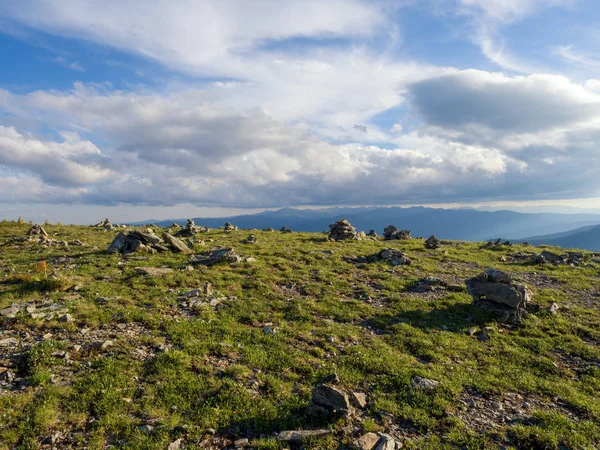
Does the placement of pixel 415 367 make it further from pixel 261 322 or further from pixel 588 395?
pixel 261 322

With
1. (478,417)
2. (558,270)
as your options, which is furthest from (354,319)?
(558,270)

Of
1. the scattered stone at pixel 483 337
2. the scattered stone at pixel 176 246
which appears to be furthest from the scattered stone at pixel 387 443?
the scattered stone at pixel 176 246

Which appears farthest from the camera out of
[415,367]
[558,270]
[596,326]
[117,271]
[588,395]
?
[558,270]

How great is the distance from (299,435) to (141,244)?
26983 millimetres

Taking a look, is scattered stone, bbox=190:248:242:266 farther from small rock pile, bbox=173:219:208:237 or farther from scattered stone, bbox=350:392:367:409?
scattered stone, bbox=350:392:367:409

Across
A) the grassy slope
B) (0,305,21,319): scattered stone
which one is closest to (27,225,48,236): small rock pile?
the grassy slope

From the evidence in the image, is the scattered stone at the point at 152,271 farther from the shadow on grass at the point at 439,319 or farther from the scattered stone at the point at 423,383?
the scattered stone at the point at 423,383

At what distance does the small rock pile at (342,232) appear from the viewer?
1966 inches

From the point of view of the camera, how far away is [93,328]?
49.5ft

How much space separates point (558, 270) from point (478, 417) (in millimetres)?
30043

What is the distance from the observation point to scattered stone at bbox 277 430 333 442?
9500 millimetres

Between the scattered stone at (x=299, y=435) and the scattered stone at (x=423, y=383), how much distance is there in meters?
4.58

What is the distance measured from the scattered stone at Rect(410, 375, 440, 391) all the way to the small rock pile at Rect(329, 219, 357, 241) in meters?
36.5

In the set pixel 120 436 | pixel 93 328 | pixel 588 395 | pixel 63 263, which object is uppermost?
pixel 63 263
